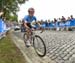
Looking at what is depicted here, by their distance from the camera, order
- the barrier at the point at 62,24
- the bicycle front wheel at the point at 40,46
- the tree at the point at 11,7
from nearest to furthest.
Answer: the bicycle front wheel at the point at 40,46, the barrier at the point at 62,24, the tree at the point at 11,7

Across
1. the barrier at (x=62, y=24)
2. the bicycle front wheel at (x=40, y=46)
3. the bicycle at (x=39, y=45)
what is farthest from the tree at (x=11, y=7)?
the bicycle front wheel at (x=40, y=46)

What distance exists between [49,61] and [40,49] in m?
1.50

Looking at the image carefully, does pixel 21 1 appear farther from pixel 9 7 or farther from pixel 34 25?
pixel 34 25

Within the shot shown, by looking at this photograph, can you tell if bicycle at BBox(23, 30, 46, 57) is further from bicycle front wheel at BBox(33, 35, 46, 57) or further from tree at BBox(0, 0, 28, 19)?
tree at BBox(0, 0, 28, 19)

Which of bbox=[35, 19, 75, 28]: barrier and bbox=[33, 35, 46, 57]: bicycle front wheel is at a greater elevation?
bbox=[33, 35, 46, 57]: bicycle front wheel

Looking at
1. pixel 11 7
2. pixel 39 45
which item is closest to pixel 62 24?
A: pixel 39 45

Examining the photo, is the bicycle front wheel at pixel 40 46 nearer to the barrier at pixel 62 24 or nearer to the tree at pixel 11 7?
the barrier at pixel 62 24

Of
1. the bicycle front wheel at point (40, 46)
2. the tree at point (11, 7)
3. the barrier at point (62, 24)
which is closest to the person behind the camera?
the bicycle front wheel at point (40, 46)

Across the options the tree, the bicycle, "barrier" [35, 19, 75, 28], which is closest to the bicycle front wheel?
the bicycle

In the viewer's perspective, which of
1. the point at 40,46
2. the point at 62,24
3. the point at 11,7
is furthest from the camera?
the point at 11,7

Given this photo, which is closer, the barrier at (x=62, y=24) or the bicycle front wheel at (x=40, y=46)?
the bicycle front wheel at (x=40, y=46)

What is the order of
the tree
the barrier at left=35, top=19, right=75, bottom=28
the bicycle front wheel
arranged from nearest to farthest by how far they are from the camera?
the bicycle front wheel < the barrier at left=35, top=19, right=75, bottom=28 < the tree

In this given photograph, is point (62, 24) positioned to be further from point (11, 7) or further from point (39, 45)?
point (11, 7)

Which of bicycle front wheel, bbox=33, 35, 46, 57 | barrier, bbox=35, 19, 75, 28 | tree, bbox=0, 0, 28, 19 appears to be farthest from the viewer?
tree, bbox=0, 0, 28, 19
